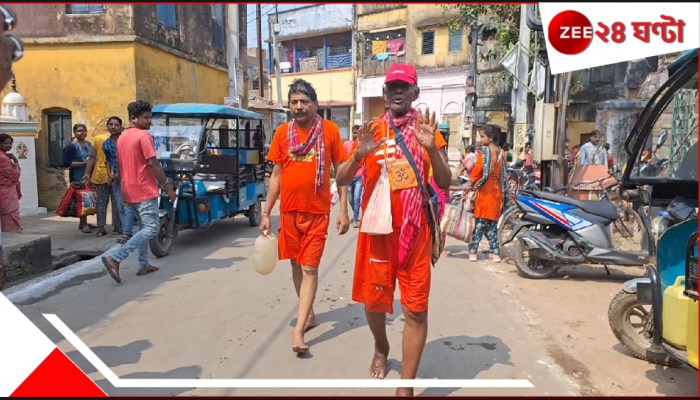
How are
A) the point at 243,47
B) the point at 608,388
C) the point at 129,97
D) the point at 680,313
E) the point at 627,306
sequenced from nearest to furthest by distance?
the point at 680,313 < the point at 608,388 < the point at 627,306 < the point at 129,97 < the point at 243,47

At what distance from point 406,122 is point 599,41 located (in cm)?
122

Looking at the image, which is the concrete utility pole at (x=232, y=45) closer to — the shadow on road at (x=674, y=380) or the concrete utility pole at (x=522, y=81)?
the concrete utility pole at (x=522, y=81)

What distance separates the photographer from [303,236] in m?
3.73

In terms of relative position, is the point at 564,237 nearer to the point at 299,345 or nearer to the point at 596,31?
the point at 596,31

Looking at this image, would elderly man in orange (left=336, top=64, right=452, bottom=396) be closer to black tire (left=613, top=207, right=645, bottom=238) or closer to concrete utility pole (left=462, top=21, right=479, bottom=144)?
black tire (left=613, top=207, right=645, bottom=238)

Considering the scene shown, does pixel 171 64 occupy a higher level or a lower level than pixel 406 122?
higher

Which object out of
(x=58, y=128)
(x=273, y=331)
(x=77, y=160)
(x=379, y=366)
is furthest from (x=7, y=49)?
(x=58, y=128)

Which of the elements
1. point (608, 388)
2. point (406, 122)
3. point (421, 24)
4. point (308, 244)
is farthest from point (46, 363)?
point (421, 24)

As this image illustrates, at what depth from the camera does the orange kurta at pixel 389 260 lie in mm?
2748

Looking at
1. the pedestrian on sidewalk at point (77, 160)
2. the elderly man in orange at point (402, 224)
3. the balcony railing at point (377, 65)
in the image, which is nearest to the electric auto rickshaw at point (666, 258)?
the elderly man in orange at point (402, 224)

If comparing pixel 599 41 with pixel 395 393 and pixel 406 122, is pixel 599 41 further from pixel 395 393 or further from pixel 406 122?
pixel 395 393

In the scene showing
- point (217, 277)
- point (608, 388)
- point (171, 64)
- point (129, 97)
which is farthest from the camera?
point (171, 64)

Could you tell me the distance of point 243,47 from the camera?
19.4 m

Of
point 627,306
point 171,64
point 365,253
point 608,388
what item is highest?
point 171,64
